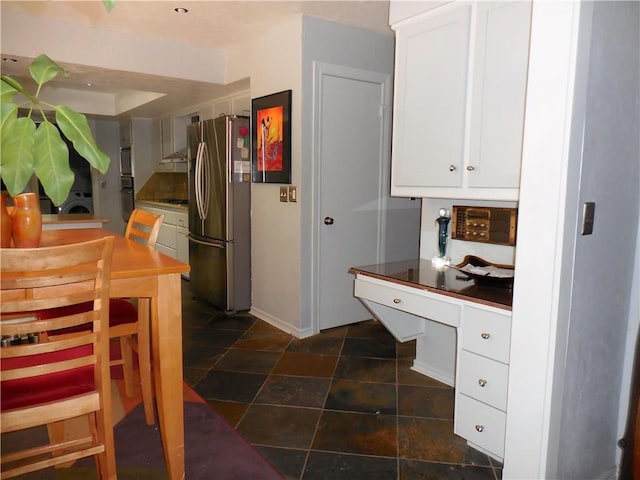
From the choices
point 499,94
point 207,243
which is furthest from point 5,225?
point 207,243

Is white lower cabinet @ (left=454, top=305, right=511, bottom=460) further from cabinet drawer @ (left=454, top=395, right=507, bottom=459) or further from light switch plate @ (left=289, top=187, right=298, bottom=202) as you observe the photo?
light switch plate @ (left=289, top=187, right=298, bottom=202)

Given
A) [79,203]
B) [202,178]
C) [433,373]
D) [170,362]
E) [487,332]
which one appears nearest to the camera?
[170,362]

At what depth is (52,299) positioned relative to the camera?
1294 mm

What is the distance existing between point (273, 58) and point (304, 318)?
78.6 inches

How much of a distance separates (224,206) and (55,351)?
2.53 meters

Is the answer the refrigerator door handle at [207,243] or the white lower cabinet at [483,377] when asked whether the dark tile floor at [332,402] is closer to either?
the white lower cabinet at [483,377]

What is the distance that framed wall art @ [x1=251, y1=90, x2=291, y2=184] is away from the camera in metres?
3.38

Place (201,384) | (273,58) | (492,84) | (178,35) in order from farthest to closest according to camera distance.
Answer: (178,35)
(273,58)
(201,384)
(492,84)

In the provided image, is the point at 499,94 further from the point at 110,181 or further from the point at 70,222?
the point at 110,181

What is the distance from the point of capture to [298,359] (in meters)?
3.03

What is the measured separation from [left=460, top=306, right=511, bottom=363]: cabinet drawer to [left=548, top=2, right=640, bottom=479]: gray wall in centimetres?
28

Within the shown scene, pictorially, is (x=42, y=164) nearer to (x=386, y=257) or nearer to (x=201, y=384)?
(x=201, y=384)

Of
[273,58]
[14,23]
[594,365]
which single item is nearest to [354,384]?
[594,365]

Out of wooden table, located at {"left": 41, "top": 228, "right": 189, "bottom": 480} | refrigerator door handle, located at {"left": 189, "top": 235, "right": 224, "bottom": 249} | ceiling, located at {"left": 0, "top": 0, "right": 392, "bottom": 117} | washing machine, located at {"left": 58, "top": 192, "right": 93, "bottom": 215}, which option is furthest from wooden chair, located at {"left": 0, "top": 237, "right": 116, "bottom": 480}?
washing machine, located at {"left": 58, "top": 192, "right": 93, "bottom": 215}
